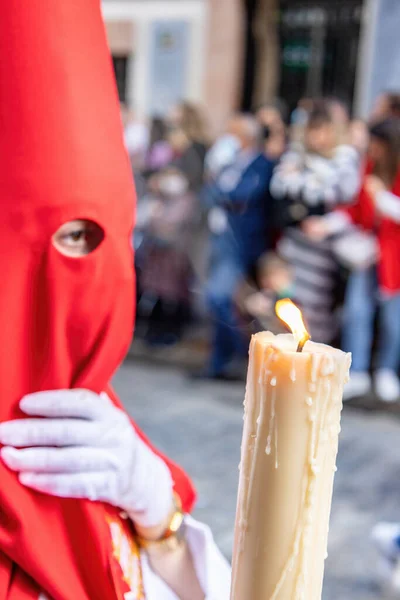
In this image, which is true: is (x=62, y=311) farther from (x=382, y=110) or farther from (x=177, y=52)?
(x=177, y=52)

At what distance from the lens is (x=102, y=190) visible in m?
0.82

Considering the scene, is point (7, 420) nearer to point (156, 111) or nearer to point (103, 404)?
point (103, 404)

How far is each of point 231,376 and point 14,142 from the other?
3.55 meters

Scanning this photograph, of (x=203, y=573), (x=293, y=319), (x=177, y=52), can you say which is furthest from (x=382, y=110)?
(x=177, y=52)

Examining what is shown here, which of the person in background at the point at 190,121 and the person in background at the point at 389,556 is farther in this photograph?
the person in background at the point at 190,121

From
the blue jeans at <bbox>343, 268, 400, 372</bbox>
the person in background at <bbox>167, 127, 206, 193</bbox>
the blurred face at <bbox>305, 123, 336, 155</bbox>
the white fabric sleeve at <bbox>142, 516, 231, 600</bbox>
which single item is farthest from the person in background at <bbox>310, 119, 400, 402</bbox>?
the white fabric sleeve at <bbox>142, 516, 231, 600</bbox>

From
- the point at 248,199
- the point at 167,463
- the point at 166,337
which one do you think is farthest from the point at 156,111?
the point at 167,463

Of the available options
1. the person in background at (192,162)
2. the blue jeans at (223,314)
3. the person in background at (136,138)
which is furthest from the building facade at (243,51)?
the blue jeans at (223,314)

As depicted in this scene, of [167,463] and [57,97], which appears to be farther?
[167,463]

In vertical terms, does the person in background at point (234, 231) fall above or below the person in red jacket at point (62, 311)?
below

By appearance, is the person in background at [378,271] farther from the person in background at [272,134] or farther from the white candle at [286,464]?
the white candle at [286,464]

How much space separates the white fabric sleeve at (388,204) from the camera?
3680 millimetres

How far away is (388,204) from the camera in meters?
3.68

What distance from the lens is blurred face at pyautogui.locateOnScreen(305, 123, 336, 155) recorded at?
3730mm
